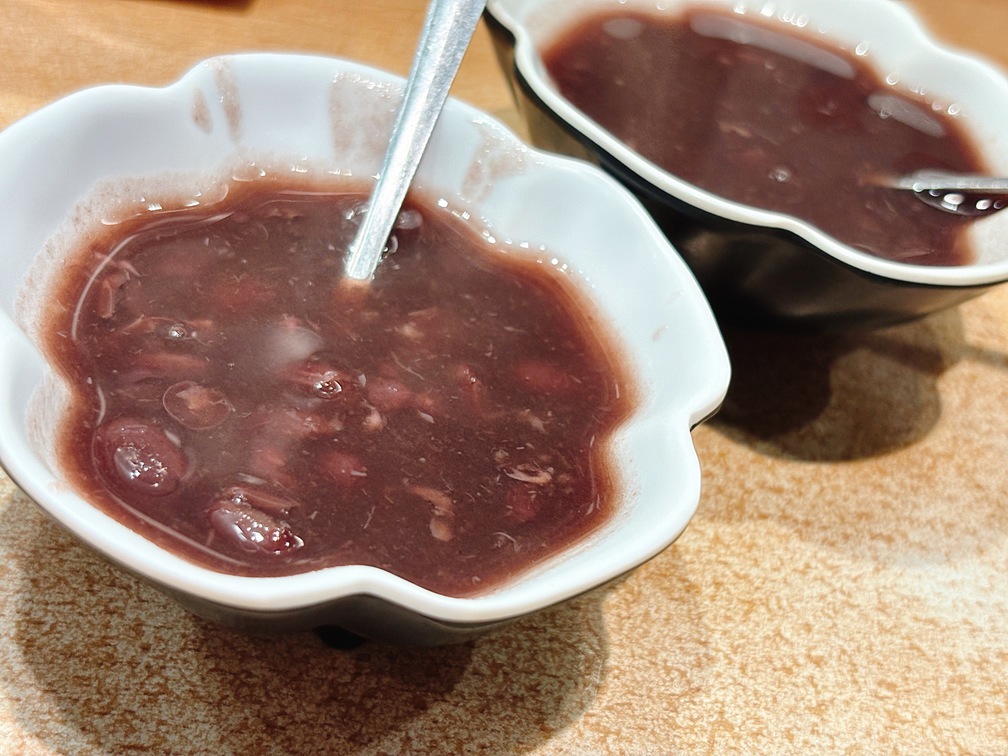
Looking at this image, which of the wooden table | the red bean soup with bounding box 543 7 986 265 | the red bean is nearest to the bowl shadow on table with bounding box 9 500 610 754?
the wooden table

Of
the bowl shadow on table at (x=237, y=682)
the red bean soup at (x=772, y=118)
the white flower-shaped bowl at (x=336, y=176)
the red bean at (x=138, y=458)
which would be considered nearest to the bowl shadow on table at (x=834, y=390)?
the red bean soup at (x=772, y=118)

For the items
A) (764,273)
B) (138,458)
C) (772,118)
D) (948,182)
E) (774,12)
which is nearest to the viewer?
(138,458)

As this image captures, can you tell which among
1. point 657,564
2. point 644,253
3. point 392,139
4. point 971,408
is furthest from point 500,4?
point 971,408

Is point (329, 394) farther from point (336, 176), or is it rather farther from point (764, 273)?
point (764, 273)

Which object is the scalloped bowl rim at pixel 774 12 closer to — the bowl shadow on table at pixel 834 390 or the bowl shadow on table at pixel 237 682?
the bowl shadow on table at pixel 834 390

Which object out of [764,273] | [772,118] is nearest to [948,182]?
[772,118]

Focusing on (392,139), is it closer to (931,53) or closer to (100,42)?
(100,42)

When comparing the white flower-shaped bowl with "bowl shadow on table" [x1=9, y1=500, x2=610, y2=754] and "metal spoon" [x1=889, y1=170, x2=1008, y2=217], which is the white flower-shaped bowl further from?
"metal spoon" [x1=889, y1=170, x2=1008, y2=217]
